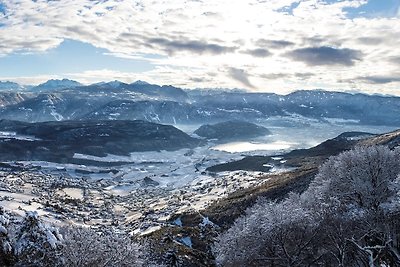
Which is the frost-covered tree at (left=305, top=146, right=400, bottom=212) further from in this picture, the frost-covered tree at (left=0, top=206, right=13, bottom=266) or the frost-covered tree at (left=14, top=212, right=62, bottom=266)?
the frost-covered tree at (left=0, top=206, right=13, bottom=266)

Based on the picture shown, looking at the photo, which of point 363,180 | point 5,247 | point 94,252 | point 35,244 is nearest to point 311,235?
point 363,180

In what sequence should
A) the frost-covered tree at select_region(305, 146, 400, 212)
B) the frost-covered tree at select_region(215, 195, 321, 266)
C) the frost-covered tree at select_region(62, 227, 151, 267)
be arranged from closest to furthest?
the frost-covered tree at select_region(62, 227, 151, 267)
the frost-covered tree at select_region(215, 195, 321, 266)
the frost-covered tree at select_region(305, 146, 400, 212)

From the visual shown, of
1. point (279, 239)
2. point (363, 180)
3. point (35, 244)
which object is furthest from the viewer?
point (363, 180)

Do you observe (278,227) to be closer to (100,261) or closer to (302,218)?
(302,218)

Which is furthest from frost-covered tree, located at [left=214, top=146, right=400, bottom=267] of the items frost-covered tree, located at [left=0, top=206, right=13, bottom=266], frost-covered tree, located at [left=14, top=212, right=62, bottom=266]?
frost-covered tree, located at [left=0, top=206, right=13, bottom=266]

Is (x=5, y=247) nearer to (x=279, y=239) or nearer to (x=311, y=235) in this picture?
(x=279, y=239)

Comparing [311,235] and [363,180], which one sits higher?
[311,235]

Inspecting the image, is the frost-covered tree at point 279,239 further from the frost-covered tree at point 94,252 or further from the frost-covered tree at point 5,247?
the frost-covered tree at point 5,247

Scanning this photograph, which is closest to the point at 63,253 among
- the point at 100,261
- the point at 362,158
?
the point at 100,261

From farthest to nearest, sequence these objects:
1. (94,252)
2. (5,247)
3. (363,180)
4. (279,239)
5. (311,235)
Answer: (363,180) → (311,235) → (279,239) → (94,252) → (5,247)
